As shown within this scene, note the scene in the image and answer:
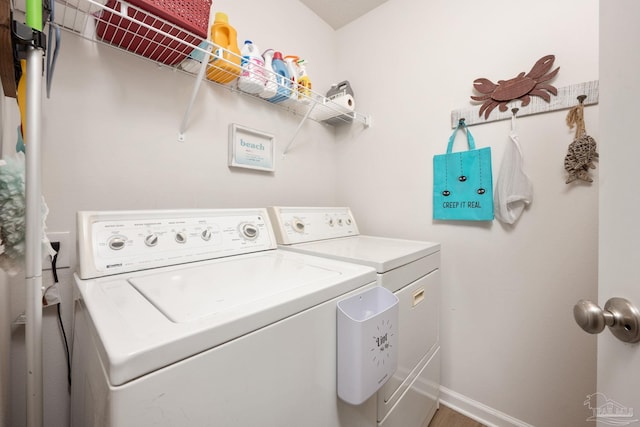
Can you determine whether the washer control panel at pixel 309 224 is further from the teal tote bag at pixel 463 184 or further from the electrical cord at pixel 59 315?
the electrical cord at pixel 59 315

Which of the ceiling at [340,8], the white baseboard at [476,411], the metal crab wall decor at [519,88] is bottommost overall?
the white baseboard at [476,411]

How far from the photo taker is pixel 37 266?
0.53 metres

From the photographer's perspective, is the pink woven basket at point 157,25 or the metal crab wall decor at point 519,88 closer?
the pink woven basket at point 157,25

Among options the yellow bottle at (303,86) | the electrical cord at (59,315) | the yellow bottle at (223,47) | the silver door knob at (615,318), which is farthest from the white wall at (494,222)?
the electrical cord at (59,315)

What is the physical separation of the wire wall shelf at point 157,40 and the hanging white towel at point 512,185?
3.73 feet

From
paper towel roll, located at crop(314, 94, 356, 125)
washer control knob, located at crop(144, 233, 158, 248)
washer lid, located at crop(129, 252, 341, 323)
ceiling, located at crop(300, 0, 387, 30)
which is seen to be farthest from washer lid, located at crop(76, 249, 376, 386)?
ceiling, located at crop(300, 0, 387, 30)

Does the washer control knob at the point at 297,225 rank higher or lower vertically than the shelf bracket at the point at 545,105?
lower

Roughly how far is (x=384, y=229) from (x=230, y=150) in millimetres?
1092

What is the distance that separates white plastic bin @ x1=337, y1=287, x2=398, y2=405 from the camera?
0.67 m

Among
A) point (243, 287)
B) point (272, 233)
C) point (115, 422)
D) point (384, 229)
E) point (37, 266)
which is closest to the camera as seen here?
point (115, 422)

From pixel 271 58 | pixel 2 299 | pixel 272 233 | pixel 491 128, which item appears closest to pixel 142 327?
pixel 2 299

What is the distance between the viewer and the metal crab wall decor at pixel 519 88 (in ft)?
3.95

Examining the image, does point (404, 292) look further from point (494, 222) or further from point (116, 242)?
point (116, 242)

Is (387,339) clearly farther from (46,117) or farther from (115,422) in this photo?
(46,117)
